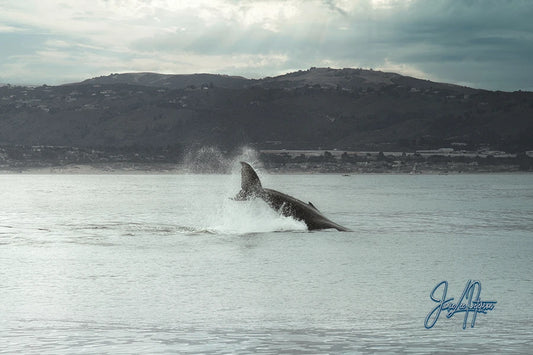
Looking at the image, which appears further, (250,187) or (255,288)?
(250,187)

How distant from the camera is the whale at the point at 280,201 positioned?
42156 millimetres

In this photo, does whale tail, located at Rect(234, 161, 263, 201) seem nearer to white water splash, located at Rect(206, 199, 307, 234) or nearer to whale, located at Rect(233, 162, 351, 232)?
whale, located at Rect(233, 162, 351, 232)

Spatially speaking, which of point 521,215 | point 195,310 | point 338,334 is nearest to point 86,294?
point 195,310
